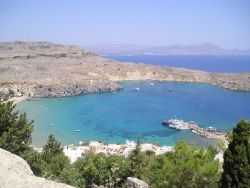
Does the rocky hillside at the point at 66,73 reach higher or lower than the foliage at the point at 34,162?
lower

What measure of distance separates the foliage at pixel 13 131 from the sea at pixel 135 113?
3202 cm

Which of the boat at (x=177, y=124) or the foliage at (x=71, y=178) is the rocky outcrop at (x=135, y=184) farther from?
the boat at (x=177, y=124)

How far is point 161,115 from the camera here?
9688 cm

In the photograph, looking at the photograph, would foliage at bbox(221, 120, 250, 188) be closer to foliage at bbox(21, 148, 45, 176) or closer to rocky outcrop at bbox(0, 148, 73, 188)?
rocky outcrop at bbox(0, 148, 73, 188)

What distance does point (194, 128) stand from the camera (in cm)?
8094

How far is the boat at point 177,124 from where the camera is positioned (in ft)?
268

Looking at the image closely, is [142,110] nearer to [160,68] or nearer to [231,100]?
[231,100]

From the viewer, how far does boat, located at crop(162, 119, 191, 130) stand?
268 feet

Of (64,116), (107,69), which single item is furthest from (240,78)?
(64,116)

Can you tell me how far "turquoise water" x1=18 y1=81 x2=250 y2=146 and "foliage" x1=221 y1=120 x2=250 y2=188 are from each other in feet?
158

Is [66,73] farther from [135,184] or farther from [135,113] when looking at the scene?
[135,184]

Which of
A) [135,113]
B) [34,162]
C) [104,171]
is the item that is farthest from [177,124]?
[34,162]

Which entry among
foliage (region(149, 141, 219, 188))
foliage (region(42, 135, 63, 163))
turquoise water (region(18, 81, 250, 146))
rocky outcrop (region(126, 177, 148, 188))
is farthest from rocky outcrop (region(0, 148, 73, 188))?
turquoise water (region(18, 81, 250, 146))

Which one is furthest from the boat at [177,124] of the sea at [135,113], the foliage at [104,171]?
the foliage at [104,171]
